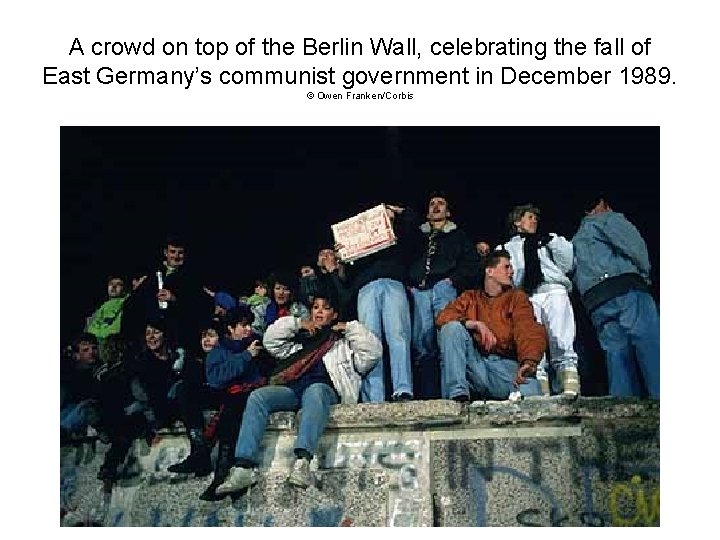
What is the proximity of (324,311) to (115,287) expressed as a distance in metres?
1.67

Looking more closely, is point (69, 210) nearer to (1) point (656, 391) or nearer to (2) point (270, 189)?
(2) point (270, 189)

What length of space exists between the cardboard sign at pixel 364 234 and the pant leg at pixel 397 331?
0.94ft

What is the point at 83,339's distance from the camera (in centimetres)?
1307

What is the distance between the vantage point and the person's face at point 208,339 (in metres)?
13.0

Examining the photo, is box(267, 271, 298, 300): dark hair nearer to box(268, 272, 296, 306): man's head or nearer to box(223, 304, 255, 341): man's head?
box(268, 272, 296, 306): man's head

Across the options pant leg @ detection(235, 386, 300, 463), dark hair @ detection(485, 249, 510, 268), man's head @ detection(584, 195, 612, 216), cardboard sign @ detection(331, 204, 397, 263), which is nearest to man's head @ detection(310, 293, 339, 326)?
cardboard sign @ detection(331, 204, 397, 263)

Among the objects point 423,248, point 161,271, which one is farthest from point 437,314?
point 161,271

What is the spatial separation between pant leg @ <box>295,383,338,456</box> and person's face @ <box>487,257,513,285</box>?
152 centimetres

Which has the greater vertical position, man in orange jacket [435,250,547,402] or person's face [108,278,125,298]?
person's face [108,278,125,298]

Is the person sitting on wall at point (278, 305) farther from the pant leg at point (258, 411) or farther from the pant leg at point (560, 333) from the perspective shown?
the pant leg at point (560, 333)

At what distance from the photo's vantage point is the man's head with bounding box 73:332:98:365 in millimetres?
13031

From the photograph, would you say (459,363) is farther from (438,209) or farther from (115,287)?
(115,287)

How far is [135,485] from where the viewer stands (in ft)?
42.0

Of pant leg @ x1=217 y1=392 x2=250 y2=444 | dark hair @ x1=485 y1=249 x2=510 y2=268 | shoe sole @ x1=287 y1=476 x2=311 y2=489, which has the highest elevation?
dark hair @ x1=485 y1=249 x2=510 y2=268
